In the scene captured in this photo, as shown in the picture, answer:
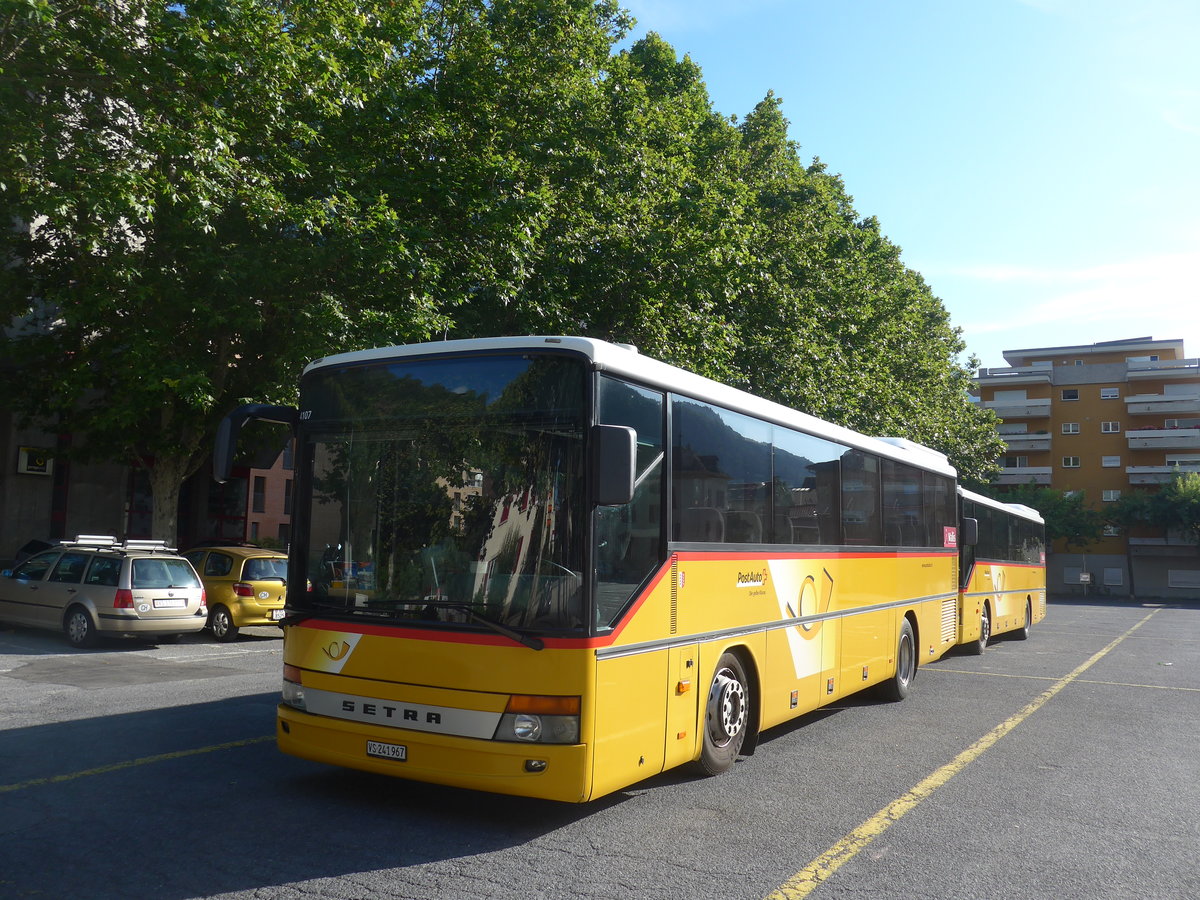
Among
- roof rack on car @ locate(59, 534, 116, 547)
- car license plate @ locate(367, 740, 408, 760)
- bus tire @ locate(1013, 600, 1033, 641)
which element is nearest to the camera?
car license plate @ locate(367, 740, 408, 760)

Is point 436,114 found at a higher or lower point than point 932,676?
higher

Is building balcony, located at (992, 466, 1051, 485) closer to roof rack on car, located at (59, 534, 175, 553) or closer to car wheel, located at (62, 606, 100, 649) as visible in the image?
roof rack on car, located at (59, 534, 175, 553)

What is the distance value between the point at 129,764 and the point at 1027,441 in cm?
8245

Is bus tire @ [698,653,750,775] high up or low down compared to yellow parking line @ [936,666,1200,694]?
up

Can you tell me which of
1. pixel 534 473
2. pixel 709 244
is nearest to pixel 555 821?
pixel 534 473

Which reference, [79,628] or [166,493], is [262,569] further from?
[79,628]

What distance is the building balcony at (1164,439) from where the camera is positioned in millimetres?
73875

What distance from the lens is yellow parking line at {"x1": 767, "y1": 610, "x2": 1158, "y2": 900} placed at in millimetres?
5016

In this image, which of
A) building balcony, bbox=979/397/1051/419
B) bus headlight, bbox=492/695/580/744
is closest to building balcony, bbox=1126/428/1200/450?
building balcony, bbox=979/397/1051/419

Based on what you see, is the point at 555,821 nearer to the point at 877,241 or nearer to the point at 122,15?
the point at 122,15

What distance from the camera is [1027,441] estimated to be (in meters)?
80.6

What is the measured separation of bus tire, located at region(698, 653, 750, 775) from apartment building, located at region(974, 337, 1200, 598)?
2793 inches

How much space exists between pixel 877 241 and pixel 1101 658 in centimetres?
2134

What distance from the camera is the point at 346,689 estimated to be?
241 inches
